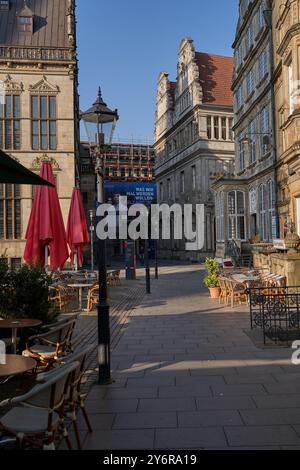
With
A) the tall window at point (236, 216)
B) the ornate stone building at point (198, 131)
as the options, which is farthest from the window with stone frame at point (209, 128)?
the tall window at point (236, 216)

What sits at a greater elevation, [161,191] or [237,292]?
[161,191]

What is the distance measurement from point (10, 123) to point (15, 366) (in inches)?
1037

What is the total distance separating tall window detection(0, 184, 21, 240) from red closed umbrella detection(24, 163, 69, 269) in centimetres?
1660

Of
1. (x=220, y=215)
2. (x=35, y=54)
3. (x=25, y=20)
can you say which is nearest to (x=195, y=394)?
(x=35, y=54)

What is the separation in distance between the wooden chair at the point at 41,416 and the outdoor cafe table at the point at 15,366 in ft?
1.43

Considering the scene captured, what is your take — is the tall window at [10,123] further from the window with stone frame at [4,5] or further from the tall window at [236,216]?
the tall window at [236,216]

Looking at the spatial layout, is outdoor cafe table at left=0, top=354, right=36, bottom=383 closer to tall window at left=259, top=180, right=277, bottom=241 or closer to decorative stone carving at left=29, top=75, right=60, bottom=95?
tall window at left=259, top=180, right=277, bottom=241

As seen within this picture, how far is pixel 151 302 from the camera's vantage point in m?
15.4

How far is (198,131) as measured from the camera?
46.2 m

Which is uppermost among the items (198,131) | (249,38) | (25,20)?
(25,20)

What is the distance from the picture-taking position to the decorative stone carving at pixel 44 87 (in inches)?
1128

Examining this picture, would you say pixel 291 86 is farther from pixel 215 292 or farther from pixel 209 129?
pixel 209 129

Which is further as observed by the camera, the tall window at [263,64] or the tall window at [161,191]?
the tall window at [161,191]
